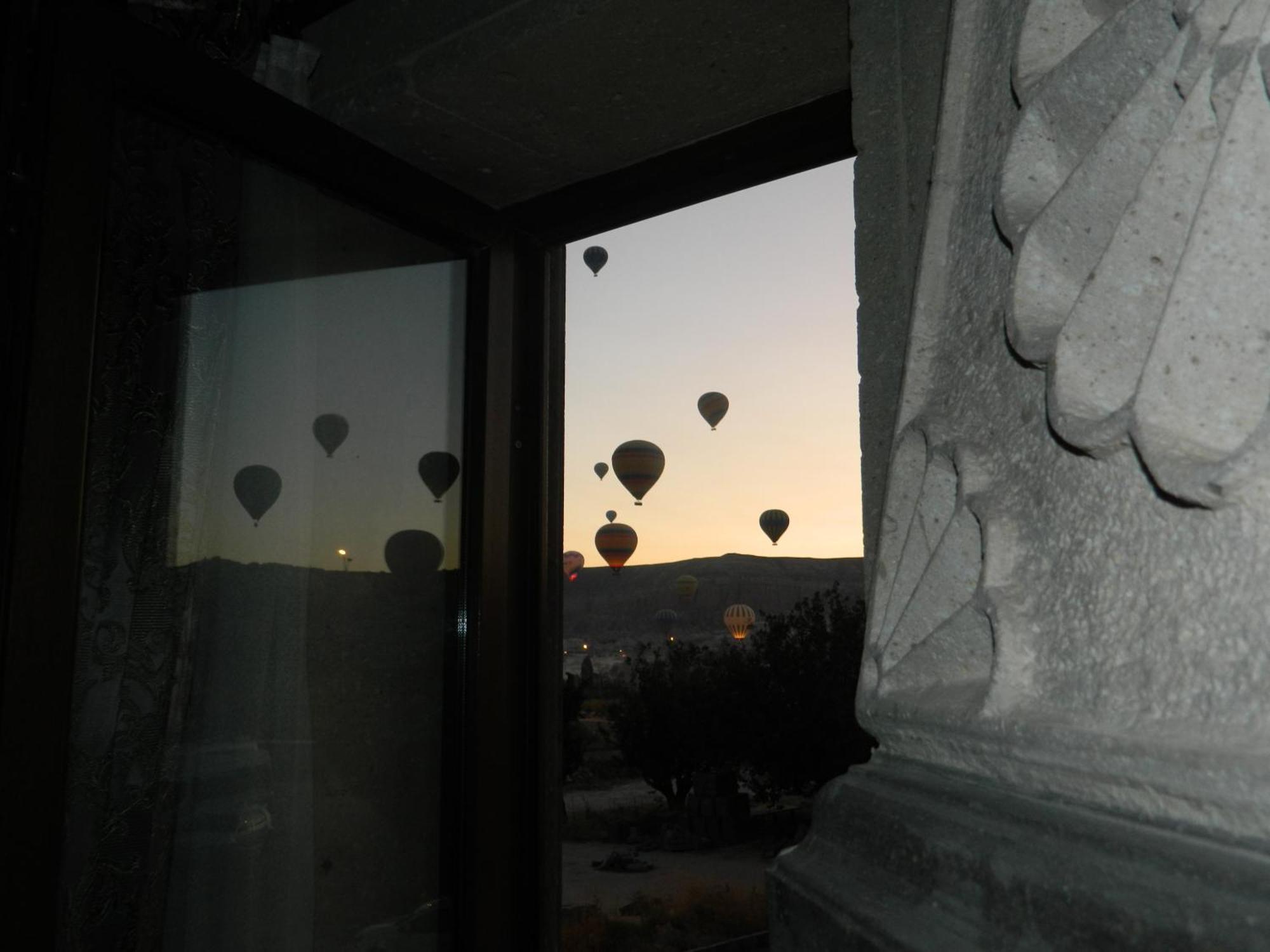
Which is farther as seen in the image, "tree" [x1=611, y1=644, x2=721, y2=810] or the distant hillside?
the distant hillside

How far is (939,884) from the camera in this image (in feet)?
1.74

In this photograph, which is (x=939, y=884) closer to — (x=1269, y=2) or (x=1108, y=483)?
(x=1108, y=483)

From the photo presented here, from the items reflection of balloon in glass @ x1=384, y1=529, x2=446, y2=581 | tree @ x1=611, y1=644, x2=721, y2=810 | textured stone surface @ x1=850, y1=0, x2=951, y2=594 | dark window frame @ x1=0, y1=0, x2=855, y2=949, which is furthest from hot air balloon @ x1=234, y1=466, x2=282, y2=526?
tree @ x1=611, y1=644, x2=721, y2=810

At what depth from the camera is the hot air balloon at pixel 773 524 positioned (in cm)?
1777

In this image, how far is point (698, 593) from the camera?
949 inches

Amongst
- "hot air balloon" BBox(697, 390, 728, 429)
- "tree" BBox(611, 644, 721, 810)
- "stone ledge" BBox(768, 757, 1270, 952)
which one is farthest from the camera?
"tree" BBox(611, 644, 721, 810)

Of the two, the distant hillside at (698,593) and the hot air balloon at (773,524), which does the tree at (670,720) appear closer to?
the distant hillside at (698,593)

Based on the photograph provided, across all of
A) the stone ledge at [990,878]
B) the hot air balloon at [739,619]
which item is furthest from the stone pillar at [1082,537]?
the hot air balloon at [739,619]

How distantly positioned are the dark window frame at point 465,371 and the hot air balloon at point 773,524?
15.7 metres

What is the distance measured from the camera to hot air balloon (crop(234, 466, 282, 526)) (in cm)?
176

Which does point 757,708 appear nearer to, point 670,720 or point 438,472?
point 670,720

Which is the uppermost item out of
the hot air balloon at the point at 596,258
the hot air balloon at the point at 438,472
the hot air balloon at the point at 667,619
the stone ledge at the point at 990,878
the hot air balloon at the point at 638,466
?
Result: the hot air balloon at the point at 596,258

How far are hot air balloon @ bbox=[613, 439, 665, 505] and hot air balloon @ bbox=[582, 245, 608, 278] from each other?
10.6 feet

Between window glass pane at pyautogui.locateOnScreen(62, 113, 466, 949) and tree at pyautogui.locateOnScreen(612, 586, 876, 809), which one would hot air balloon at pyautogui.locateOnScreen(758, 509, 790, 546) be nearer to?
tree at pyautogui.locateOnScreen(612, 586, 876, 809)
